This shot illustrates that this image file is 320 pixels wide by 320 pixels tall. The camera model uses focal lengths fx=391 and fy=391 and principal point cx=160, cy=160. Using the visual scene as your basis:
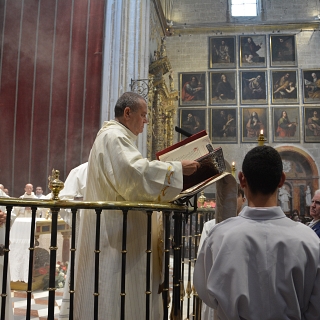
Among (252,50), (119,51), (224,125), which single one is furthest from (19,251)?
(252,50)

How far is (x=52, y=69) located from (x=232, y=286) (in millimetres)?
7771

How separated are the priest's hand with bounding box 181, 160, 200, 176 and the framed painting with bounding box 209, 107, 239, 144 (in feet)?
46.1

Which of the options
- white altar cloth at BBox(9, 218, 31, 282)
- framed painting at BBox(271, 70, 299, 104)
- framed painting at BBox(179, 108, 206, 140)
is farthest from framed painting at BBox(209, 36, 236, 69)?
white altar cloth at BBox(9, 218, 31, 282)

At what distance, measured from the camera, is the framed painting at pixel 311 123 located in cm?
1603

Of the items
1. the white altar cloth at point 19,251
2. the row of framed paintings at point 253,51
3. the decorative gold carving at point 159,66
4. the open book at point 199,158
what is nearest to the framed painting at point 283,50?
the row of framed paintings at point 253,51

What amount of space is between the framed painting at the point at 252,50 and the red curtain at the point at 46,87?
9.71 metres

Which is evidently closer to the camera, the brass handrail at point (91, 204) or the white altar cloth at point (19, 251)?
the brass handrail at point (91, 204)

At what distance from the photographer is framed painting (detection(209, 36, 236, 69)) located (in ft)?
55.1

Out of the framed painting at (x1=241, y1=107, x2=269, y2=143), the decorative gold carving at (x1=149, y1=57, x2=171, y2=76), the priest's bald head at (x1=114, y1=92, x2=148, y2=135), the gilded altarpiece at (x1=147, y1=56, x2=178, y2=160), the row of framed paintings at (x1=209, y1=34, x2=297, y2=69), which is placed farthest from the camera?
the row of framed paintings at (x1=209, y1=34, x2=297, y2=69)

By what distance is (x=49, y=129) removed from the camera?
324 inches

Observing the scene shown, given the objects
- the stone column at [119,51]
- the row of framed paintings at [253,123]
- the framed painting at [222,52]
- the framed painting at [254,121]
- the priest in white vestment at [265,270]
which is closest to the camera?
the priest in white vestment at [265,270]

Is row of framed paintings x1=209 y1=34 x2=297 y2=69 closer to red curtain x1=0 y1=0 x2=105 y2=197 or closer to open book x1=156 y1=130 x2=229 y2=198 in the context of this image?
red curtain x1=0 y1=0 x2=105 y2=197

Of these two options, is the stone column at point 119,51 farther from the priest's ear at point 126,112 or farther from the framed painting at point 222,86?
the framed painting at point 222,86

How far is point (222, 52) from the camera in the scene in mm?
16953
